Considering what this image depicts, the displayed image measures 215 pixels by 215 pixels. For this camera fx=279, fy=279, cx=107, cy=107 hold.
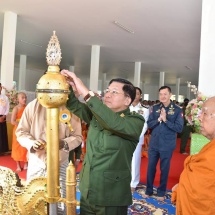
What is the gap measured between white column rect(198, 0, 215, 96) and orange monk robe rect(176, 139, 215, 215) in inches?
74.1

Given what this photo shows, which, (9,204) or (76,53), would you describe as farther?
(76,53)

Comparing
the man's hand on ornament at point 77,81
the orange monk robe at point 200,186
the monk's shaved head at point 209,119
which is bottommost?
the orange monk robe at point 200,186

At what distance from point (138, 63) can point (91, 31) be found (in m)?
5.87

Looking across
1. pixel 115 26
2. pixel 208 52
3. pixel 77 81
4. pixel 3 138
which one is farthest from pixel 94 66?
pixel 77 81

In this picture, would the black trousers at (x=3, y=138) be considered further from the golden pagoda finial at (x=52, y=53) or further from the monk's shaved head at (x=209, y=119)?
the golden pagoda finial at (x=52, y=53)

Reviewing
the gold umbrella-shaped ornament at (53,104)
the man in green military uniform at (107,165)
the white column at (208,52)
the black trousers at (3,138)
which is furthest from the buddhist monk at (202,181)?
the black trousers at (3,138)

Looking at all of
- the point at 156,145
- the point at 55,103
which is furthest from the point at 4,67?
the point at 55,103

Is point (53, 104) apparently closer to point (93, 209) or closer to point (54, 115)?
point (54, 115)

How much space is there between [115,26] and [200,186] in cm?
735

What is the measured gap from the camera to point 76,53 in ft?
43.2

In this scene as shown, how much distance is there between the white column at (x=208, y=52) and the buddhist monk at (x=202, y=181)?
179 cm

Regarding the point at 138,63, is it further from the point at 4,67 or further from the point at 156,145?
the point at 156,145

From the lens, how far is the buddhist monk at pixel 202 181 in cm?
147

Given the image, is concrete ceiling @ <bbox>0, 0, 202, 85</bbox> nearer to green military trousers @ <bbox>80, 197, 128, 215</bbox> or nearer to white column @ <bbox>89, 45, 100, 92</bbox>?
white column @ <bbox>89, 45, 100, 92</bbox>
